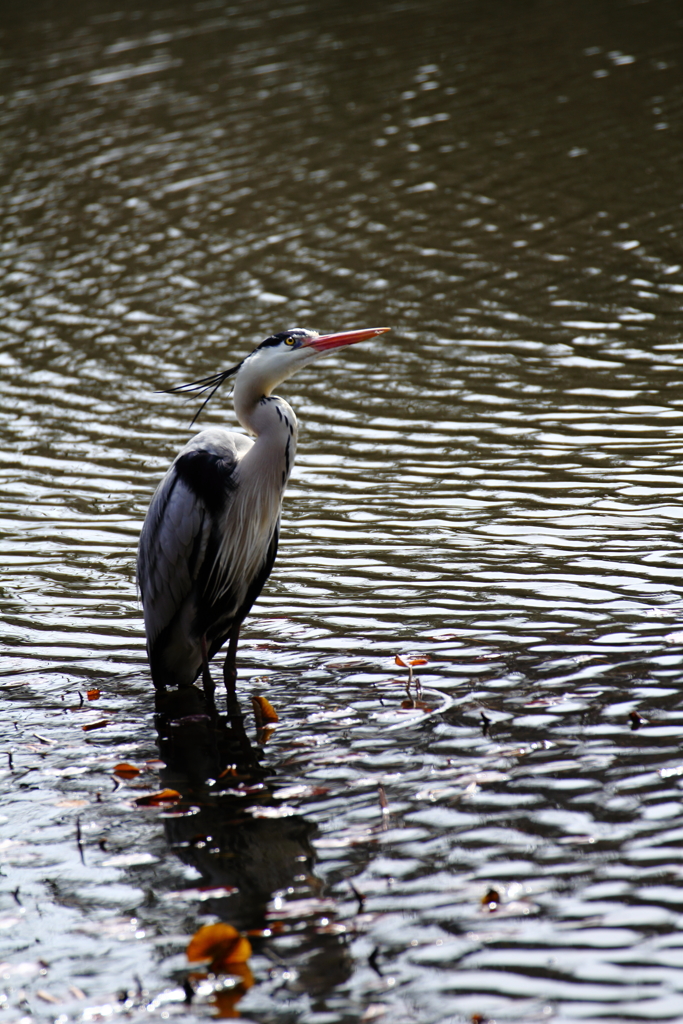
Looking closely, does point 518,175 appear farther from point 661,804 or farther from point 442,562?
point 661,804

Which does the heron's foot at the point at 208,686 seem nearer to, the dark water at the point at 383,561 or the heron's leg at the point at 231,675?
the heron's leg at the point at 231,675

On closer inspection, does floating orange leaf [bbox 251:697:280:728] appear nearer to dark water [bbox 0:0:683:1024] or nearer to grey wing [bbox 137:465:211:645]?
dark water [bbox 0:0:683:1024]

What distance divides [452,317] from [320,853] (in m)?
6.87

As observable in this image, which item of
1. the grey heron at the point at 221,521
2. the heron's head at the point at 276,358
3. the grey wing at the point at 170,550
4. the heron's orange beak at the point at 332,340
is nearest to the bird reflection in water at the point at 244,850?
the grey heron at the point at 221,521

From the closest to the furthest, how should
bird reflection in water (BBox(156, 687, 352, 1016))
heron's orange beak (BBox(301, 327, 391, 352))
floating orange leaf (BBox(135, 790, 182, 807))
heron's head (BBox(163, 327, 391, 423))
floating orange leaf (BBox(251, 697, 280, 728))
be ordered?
bird reflection in water (BBox(156, 687, 352, 1016))
floating orange leaf (BBox(135, 790, 182, 807))
floating orange leaf (BBox(251, 697, 280, 728))
heron's head (BBox(163, 327, 391, 423))
heron's orange beak (BBox(301, 327, 391, 352))

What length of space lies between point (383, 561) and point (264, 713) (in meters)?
1.65

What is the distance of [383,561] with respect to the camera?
20.6ft

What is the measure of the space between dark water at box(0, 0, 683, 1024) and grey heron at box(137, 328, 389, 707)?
30 centimetres

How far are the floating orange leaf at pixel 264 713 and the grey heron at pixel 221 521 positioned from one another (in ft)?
0.74

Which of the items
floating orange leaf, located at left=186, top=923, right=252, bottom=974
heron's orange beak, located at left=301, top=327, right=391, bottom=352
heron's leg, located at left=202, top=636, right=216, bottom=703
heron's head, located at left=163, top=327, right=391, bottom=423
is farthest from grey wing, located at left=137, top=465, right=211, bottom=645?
floating orange leaf, located at left=186, top=923, right=252, bottom=974

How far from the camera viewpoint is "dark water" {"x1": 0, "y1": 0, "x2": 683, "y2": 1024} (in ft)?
11.1

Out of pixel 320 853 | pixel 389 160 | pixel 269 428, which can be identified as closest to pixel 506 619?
pixel 269 428

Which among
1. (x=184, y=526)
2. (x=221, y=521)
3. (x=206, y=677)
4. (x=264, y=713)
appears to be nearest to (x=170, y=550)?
(x=184, y=526)

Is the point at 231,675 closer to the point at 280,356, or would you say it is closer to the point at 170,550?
the point at 170,550
